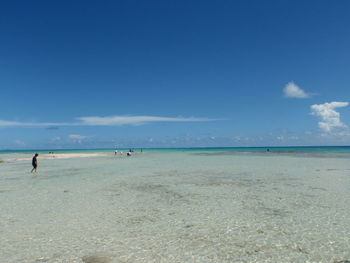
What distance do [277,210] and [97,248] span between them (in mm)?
9014

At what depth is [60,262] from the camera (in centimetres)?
812

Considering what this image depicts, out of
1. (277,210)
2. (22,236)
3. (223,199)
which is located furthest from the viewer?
(223,199)

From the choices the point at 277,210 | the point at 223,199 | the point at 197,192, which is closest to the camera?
A: the point at 277,210

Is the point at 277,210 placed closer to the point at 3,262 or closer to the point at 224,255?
the point at 224,255

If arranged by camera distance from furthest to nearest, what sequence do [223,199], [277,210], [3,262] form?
[223,199] → [277,210] → [3,262]

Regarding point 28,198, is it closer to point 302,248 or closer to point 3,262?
point 3,262

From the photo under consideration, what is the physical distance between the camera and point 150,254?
8.64m

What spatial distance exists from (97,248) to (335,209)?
461 inches

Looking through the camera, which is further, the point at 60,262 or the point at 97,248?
the point at 97,248

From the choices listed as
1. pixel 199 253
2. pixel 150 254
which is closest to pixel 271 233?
pixel 199 253

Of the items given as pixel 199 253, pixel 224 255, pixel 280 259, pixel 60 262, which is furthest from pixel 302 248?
pixel 60 262

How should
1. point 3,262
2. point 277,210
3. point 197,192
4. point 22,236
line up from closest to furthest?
point 3,262 → point 22,236 → point 277,210 → point 197,192

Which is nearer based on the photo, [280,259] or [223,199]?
[280,259]

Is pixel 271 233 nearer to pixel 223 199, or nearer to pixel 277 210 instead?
pixel 277 210
